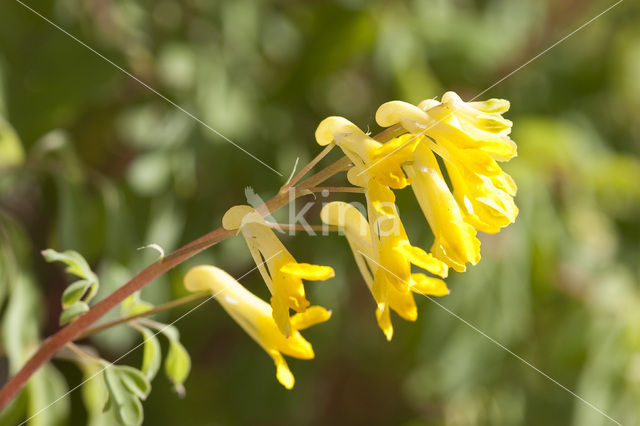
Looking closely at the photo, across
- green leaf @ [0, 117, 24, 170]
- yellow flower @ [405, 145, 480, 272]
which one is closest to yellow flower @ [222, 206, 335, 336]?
yellow flower @ [405, 145, 480, 272]

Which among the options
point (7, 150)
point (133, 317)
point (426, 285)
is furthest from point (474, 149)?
point (7, 150)

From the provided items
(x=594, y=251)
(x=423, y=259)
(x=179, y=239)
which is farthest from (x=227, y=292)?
(x=594, y=251)

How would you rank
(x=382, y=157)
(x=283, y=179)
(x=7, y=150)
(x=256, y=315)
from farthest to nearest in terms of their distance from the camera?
(x=283, y=179) → (x=7, y=150) → (x=256, y=315) → (x=382, y=157)

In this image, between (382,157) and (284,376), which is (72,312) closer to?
(284,376)

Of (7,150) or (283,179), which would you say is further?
(283,179)

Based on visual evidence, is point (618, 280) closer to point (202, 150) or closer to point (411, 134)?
point (202, 150)

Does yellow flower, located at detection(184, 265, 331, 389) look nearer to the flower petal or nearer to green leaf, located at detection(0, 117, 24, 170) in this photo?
the flower petal

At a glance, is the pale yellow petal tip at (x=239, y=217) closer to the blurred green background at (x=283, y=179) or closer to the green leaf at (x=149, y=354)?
the green leaf at (x=149, y=354)
